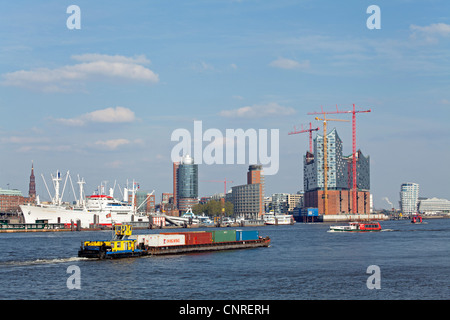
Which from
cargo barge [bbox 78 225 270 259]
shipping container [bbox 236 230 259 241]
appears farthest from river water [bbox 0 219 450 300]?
shipping container [bbox 236 230 259 241]

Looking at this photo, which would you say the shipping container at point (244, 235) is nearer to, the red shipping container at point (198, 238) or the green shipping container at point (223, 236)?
the green shipping container at point (223, 236)

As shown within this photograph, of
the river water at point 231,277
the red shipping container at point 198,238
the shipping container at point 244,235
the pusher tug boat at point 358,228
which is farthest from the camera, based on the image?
the pusher tug boat at point 358,228

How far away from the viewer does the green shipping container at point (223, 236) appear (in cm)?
9469

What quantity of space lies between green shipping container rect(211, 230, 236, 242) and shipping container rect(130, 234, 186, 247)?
8.31m

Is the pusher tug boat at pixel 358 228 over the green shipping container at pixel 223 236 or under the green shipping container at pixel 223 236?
under

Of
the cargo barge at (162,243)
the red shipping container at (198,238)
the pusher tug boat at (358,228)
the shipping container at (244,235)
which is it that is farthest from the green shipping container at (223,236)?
the pusher tug boat at (358,228)

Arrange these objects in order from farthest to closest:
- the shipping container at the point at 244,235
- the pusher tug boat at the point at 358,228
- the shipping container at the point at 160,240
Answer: the pusher tug boat at the point at 358,228 → the shipping container at the point at 244,235 → the shipping container at the point at 160,240

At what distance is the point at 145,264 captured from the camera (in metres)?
69.5

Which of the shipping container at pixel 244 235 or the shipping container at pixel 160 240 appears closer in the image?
the shipping container at pixel 160 240

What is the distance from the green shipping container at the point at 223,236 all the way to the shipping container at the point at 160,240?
8.31 metres
